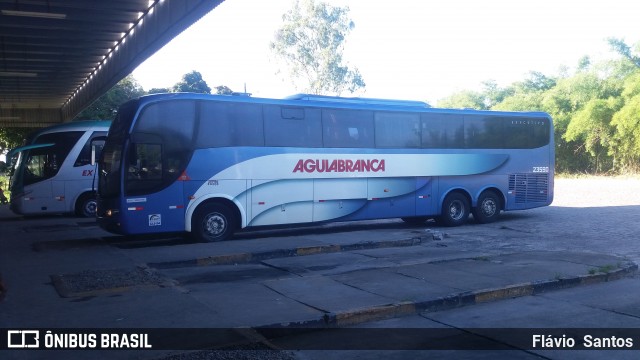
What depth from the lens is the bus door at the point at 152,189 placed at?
39.5 ft

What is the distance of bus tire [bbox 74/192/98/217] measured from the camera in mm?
19344

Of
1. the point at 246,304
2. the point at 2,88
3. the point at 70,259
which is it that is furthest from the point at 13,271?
the point at 2,88

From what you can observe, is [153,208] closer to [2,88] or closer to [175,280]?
[175,280]

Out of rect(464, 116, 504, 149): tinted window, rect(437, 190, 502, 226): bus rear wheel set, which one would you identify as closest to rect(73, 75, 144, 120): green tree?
rect(464, 116, 504, 149): tinted window

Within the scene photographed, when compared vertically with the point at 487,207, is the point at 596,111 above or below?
above

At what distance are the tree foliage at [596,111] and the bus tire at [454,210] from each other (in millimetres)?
26963

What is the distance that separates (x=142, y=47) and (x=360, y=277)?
1124 cm

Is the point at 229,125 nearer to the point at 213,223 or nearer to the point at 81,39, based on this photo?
the point at 213,223

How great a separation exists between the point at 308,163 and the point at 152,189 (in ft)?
12.8

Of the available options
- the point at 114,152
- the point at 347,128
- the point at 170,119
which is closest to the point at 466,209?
the point at 347,128

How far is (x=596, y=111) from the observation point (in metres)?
41.5

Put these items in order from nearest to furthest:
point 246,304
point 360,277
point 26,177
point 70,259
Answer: point 246,304 → point 360,277 → point 70,259 → point 26,177

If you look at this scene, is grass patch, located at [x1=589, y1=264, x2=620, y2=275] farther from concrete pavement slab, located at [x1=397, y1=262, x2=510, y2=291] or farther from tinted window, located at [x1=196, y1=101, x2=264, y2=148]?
tinted window, located at [x1=196, y1=101, x2=264, y2=148]

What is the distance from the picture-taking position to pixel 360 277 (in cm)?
866
